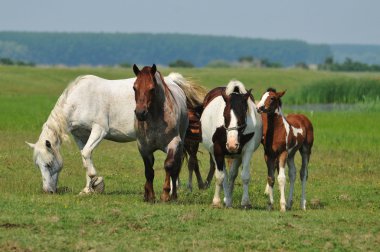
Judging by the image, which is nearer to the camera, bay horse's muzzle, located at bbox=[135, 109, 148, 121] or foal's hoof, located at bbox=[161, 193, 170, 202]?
bay horse's muzzle, located at bbox=[135, 109, 148, 121]

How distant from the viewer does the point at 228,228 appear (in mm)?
12734

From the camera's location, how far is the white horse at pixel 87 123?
1675 centimetres

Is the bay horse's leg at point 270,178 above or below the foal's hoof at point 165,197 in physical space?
above

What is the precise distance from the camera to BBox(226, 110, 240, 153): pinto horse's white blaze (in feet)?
46.8

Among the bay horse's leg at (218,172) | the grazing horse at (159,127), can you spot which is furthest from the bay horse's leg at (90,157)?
the bay horse's leg at (218,172)

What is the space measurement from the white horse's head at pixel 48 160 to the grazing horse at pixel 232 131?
262 cm

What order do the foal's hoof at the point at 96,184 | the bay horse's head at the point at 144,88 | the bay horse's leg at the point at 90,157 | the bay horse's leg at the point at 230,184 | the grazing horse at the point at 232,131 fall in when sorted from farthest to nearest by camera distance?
the foal's hoof at the point at 96,184 → the bay horse's leg at the point at 90,157 → the bay horse's leg at the point at 230,184 → the bay horse's head at the point at 144,88 → the grazing horse at the point at 232,131

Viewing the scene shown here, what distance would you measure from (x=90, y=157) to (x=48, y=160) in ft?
2.23

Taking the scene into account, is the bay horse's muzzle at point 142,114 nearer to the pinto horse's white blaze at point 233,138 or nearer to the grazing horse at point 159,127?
the grazing horse at point 159,127

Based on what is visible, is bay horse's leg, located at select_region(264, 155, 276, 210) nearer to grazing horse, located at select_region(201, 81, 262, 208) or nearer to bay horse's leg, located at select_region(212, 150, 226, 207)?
grazing horse, located at select_region(201, 81, 262, 208)

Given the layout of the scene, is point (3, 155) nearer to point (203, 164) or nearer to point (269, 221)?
point (203, 164)

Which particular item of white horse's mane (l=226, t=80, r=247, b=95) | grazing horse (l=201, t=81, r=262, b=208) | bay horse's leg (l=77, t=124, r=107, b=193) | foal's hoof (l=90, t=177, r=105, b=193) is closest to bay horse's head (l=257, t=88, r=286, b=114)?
grazing horse (l=201, t=81, r=262, b=208)

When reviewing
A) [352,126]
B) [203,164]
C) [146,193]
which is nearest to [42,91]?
[352,126]

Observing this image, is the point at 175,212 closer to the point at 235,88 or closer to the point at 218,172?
the point at 218,172
